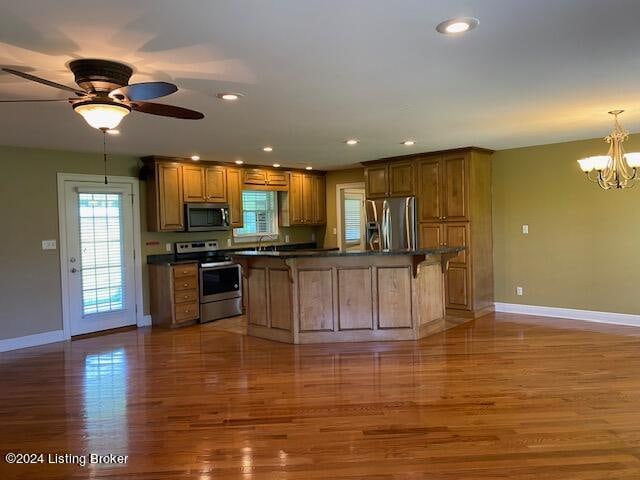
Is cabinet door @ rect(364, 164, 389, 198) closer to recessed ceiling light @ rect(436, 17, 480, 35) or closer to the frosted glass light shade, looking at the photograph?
the frosted glass light shade

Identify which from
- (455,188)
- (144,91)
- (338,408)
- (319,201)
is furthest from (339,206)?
(144,91)

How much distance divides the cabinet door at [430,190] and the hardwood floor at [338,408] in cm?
197

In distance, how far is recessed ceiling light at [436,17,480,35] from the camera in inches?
91.7

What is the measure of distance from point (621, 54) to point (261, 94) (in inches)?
90.4

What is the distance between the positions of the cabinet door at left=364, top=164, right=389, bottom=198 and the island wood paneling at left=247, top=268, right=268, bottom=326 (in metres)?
2.62

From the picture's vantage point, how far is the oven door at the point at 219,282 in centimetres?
694

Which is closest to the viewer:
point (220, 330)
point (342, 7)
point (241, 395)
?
point (342, 7)

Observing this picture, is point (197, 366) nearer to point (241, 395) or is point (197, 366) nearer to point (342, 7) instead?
point (241, 395)

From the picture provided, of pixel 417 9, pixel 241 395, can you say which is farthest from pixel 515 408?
pixel 417 9

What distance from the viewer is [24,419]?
3465 mm

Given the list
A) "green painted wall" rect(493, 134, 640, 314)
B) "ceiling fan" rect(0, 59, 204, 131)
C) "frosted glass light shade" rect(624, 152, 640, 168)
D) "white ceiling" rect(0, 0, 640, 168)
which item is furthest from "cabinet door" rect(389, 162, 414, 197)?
"ceiling fan" rect(0, 59, 204, 131)

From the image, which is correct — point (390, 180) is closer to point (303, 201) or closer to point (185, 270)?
point (303, 201)

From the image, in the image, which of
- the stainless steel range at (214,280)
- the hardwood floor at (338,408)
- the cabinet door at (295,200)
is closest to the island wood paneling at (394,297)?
the hardwood floor at (338,408)

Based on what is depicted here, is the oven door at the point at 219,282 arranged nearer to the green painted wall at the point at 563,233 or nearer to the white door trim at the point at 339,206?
the white door trim at the point at 339,206
